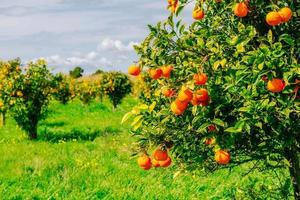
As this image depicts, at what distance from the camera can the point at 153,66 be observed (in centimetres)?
465

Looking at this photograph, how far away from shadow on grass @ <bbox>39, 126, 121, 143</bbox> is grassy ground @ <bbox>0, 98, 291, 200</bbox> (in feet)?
1.41

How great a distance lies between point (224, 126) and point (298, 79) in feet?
2.43

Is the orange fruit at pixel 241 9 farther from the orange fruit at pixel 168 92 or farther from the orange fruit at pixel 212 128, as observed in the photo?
the orange fruit at pixel 212 128

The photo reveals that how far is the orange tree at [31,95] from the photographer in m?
16.1

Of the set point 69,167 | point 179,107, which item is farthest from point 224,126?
point 69,167

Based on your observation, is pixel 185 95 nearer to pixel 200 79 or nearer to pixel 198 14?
pixel 200 79

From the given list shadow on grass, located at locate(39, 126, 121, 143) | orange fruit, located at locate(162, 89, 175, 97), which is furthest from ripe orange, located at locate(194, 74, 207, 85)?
shadow on grass, located at locate(39, 126, 121, 143)

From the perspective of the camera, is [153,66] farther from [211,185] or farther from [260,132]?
[211,185]

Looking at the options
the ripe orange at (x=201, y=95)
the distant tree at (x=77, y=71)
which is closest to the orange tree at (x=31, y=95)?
the ripe orange at (x=201, y=95)

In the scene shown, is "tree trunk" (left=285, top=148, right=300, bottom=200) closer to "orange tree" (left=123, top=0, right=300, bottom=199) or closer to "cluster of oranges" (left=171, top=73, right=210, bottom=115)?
"orange tree" (left=123, top=0, right=300, bottom=199)

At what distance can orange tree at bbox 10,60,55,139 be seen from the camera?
52.9ft

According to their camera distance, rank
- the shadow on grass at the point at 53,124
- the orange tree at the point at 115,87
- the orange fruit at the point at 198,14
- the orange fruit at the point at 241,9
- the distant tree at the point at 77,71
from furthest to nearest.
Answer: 1. the distant tree at the point at 77,71
2. the orange tree at the point at 115,87
3. the shadow on grass at the point at 53,124
4. the orange fruit at the point at 198,14
5. the orange fruit at the point at 241,9

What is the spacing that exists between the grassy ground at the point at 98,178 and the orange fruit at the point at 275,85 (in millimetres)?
2873

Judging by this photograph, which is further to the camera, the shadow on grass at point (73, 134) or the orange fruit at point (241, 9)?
the shadow on grass at point (73, 134)
